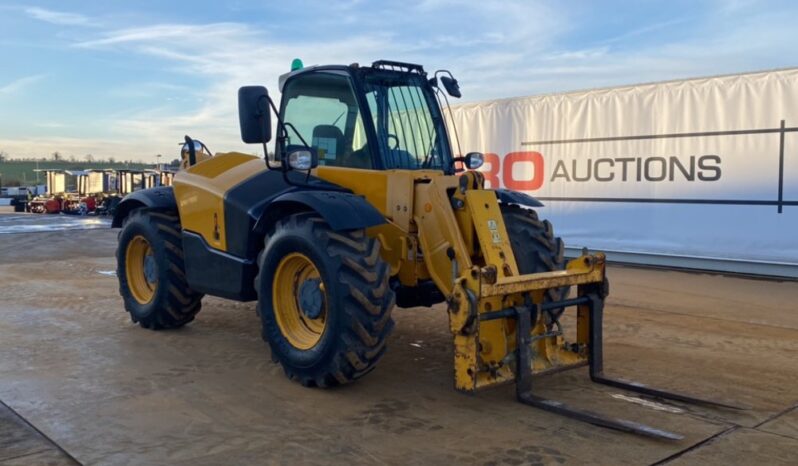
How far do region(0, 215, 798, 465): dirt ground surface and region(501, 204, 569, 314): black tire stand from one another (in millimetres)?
900

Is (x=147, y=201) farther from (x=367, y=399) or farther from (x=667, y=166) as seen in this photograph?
(x=667, y=166)

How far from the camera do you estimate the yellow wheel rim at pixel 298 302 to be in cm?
550

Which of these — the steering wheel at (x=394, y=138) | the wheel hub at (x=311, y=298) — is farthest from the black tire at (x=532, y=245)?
the wheel hub at (x=311, y=298)

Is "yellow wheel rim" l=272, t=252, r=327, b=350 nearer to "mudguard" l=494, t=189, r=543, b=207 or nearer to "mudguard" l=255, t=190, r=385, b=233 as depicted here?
"mudguard" l=255, t=190, r=385, b=233

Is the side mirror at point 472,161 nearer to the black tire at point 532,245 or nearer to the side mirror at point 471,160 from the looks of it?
the side mirror at point 471,160

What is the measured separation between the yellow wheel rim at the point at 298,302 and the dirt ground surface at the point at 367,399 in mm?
391

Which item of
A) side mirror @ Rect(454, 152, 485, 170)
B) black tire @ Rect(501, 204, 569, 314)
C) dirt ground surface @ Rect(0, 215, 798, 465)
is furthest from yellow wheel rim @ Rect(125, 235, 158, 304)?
black tire @ Rect(501, 204, 569, 314)

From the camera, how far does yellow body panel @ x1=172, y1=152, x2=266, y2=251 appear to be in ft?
21.7

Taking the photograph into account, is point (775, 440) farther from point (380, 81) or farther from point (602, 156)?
point (602, 156)

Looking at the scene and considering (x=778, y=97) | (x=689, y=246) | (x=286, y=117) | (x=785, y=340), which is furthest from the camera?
(x=689, y=246)

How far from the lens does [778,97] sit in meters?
11.7

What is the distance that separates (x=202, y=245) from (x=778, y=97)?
9.57 m

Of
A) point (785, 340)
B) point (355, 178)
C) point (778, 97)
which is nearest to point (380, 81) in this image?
point (355, 178)

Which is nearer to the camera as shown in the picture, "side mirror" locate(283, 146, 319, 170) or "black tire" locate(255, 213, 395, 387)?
"black tire" locate(255, 213, 395, 387)
